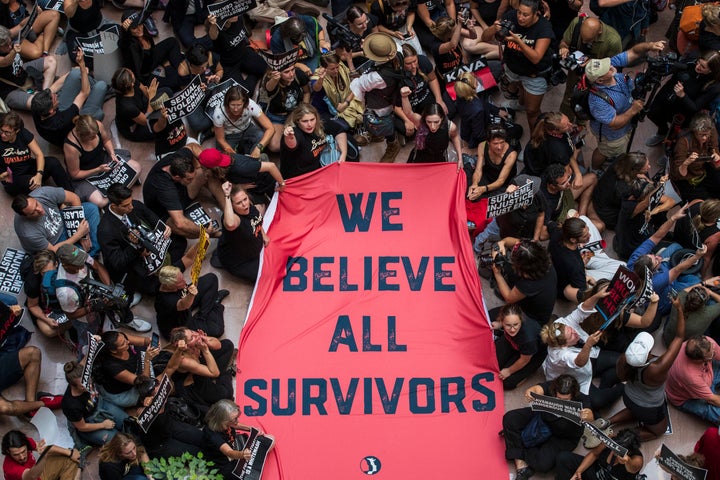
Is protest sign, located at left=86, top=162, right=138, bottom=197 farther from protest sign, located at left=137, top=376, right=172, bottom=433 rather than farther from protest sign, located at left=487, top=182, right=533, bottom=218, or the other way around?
protest sign, located at left=487, top=182, right=533, bottom=218

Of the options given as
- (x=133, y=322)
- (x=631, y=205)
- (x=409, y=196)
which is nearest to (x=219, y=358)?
(x=133, y=322)

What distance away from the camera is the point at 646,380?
28.5ft

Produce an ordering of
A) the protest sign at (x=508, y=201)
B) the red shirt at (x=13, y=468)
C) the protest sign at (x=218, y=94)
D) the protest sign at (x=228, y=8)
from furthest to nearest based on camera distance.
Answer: the protest sign at (x=228, y=8) → the protest sign at (x=218, y=94) → the protest sign at (x=508, y=201) → the red shirt at (x=13, y=468)

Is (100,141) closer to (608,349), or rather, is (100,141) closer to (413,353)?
(413,353)

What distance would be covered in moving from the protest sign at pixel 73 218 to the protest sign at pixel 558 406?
431 cm

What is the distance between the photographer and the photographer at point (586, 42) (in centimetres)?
1068

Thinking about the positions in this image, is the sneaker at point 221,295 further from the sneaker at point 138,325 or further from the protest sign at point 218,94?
the protest sign at point 218,94

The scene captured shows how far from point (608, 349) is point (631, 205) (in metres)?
1.36

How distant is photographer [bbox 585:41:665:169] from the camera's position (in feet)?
33.6

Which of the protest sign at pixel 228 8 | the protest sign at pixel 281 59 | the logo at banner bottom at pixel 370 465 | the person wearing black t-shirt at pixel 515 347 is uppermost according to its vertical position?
the protest sign at pixel 228 8

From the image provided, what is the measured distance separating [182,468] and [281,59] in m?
4.02

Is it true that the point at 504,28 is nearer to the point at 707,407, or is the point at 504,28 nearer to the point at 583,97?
the point at 583,97

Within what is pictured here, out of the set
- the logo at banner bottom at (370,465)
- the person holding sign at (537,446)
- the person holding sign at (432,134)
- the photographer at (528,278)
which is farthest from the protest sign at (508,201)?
the logo at banner bottom at (370,465)

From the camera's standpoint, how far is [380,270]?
1002 cm
